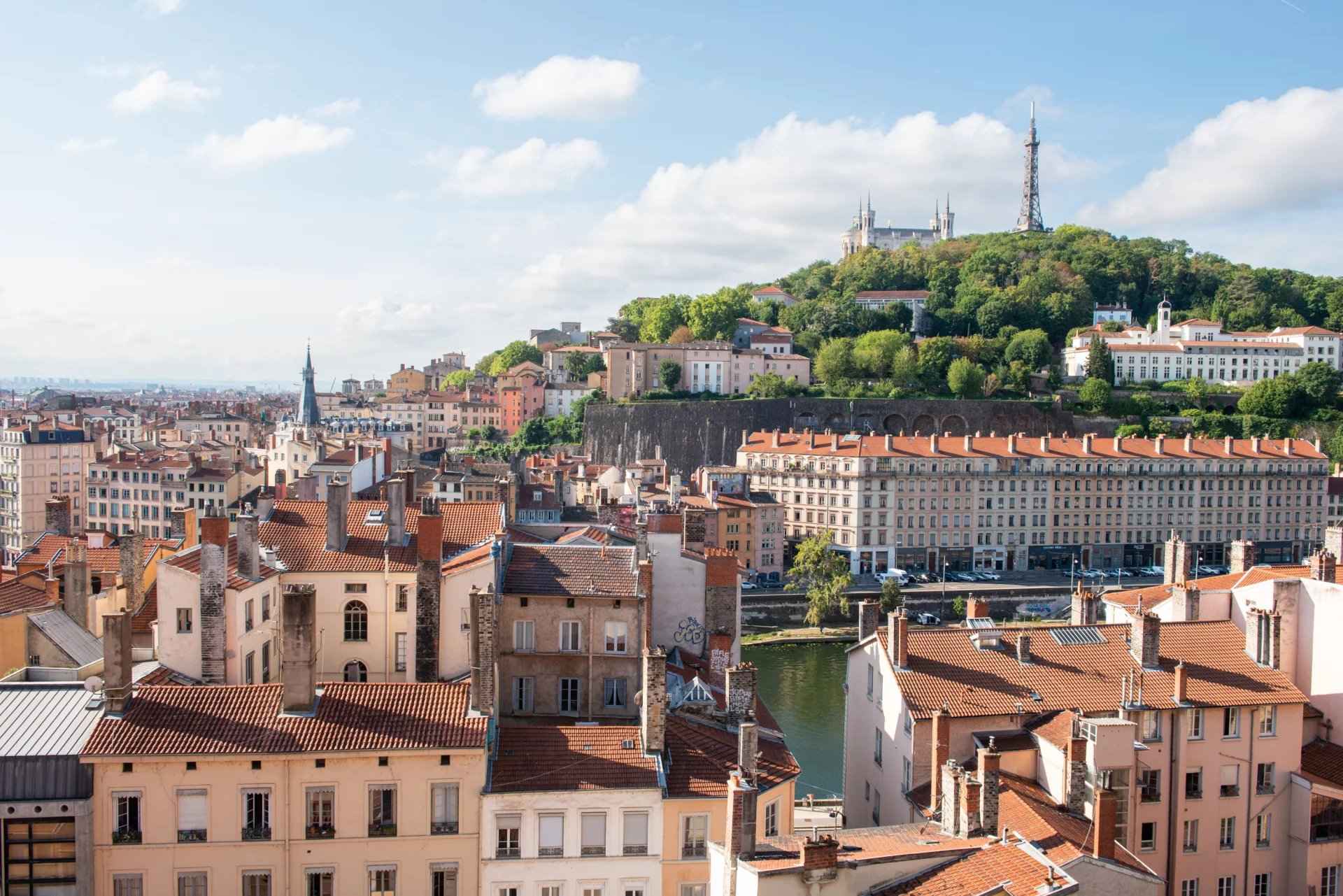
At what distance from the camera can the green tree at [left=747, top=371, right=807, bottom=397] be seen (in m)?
74.3

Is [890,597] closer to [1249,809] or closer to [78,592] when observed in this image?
[1249,809]

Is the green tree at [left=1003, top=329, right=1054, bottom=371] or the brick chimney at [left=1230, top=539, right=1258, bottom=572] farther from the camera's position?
the green tree at [left=1003, top=329, right=1054, bottom=371]

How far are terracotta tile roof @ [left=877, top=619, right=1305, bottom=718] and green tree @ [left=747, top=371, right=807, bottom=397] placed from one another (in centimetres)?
5802

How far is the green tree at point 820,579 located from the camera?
4162 cm

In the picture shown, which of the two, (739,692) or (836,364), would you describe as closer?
(739,692)

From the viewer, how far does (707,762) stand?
1288cm

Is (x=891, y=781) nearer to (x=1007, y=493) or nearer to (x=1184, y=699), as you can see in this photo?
(x=1184, y=699)

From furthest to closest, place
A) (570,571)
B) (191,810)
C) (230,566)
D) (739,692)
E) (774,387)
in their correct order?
(774,387), (570,571), (230,566), (739,692), (191,810)

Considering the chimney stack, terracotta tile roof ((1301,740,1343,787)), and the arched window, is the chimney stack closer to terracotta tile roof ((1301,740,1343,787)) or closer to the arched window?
the arched window

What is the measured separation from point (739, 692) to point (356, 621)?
5.31m

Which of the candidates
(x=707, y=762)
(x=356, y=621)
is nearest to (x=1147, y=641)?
(x=707, y=762)

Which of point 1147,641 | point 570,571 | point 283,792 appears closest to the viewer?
point 283,792

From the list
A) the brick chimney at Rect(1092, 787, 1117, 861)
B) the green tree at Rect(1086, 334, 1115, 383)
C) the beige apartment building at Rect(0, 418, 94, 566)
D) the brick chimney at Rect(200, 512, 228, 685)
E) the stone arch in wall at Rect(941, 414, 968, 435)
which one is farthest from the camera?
the green tree at Rect(1086, 334, 1115, 383)

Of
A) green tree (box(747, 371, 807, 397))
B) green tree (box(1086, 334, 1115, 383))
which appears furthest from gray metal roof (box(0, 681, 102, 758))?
green tree (box(1086, 334, 1115, 383))
